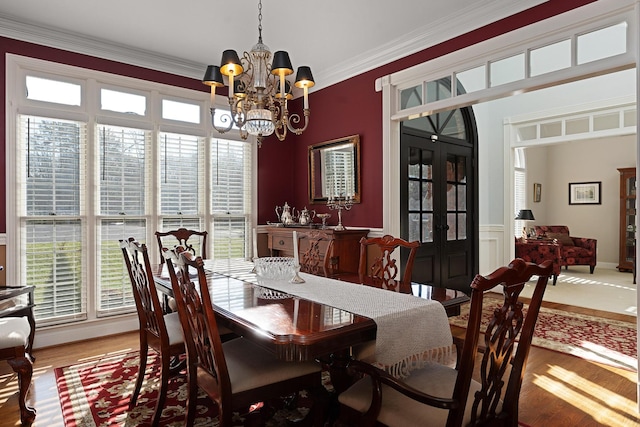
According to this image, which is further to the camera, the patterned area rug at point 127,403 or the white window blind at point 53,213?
the white window blind at point 53,213

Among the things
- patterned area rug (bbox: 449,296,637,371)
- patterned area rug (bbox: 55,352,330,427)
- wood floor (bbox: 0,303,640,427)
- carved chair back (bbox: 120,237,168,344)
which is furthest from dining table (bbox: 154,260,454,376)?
patterned area rug (bbox: 449,296,637,371)

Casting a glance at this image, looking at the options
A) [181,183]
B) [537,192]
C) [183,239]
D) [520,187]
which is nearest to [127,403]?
[183,239]

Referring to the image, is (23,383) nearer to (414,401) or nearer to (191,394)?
(191,394)

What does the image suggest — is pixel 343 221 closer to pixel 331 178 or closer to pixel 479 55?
pixel 331 178

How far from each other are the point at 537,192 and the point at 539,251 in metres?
3.08

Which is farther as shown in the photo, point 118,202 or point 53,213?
point 118,202

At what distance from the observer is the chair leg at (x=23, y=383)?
222cm

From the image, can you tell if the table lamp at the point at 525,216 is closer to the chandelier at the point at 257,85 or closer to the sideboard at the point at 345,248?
the sideboard at the point at 345,248

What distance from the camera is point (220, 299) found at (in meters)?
2.00

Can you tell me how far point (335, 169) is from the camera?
457cm

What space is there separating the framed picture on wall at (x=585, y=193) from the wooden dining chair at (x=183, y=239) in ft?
27.8

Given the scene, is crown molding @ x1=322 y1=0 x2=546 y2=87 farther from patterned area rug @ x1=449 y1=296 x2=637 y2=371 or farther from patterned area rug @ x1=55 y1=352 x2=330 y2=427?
patterned area rug @ x1=55 y1=352 x2=330 y2=427

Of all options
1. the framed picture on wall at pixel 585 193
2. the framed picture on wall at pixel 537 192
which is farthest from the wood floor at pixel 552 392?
the framed picture on wall at pixel 585 193

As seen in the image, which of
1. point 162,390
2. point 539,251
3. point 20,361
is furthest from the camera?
point 539,251
